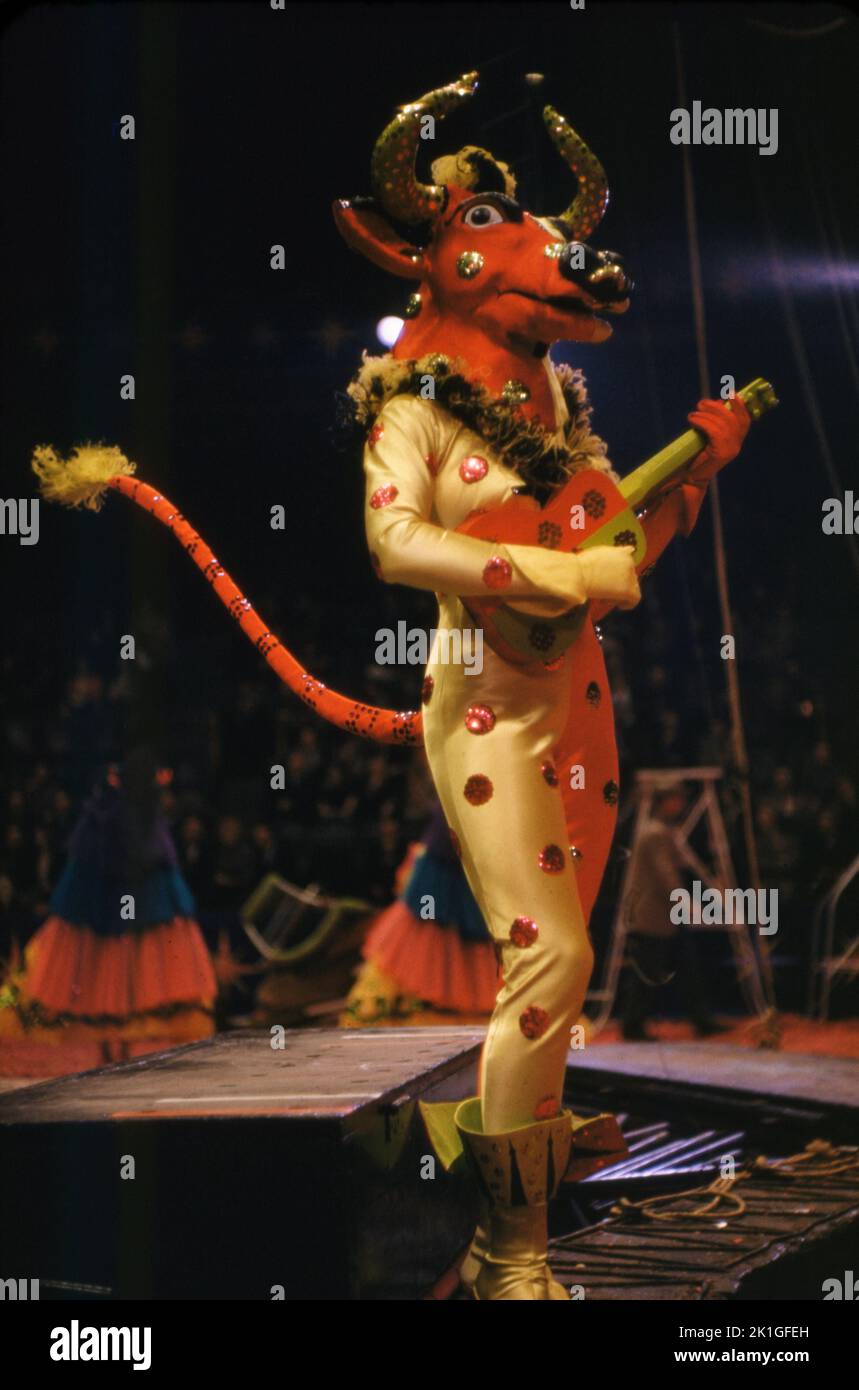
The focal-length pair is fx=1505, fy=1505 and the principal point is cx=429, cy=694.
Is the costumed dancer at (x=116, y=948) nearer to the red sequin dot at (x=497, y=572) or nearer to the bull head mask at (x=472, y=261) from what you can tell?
the bull head mask at (x=472, y=261)

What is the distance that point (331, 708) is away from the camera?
2.99m

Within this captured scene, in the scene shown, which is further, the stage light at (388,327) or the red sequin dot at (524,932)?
the stage light at (388,327)

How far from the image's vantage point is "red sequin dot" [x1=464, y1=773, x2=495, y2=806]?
8.50 ft

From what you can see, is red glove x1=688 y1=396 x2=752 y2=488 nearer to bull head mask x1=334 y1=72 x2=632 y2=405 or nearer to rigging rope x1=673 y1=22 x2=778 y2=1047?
bull head mask x1=334 y1=72 x2=632 y2=405

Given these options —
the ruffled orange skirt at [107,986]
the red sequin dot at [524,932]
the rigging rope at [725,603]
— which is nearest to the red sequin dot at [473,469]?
the red sequin dot at [524,932]

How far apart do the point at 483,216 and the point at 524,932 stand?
132cm

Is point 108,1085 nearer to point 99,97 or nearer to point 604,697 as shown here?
point 604,697

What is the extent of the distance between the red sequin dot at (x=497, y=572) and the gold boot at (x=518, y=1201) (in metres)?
0.92

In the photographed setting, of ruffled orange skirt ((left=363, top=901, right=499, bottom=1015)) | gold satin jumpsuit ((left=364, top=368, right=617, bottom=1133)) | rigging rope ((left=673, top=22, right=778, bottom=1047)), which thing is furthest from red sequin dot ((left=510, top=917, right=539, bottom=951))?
ruffled orange skirt ((left=363, top=901, right=499, bottom=1015))

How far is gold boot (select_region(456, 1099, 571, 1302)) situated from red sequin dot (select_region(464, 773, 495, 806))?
556mm

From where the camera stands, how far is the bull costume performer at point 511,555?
255cm
